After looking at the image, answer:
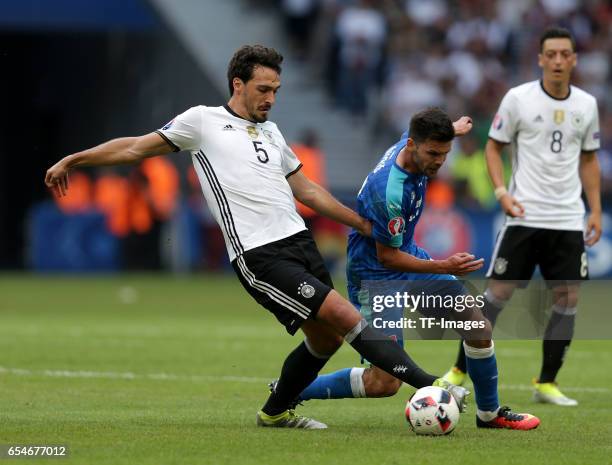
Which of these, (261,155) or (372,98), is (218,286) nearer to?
(372,98)

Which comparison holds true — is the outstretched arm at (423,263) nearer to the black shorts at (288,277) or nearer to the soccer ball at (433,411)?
→ the black shorts at (288,277)

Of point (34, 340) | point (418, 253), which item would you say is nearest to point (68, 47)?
point (34, 340)

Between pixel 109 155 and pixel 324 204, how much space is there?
51.1 inches

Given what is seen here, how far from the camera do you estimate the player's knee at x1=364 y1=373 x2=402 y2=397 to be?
8.48 meters

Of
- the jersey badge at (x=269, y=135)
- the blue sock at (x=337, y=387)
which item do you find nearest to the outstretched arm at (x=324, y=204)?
the jersey badge at (x=269, y=135)

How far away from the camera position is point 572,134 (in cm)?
1037

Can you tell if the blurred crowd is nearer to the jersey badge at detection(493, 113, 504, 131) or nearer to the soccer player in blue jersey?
the jersey badge at detection(493, 113, 504, 131)

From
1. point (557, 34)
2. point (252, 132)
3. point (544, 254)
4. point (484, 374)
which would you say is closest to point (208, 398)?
point (484, 374)

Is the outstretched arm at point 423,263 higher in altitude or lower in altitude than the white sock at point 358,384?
higher

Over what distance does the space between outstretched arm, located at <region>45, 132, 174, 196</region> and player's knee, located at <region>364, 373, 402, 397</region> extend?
6.04ft

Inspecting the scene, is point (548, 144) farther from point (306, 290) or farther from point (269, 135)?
point (306, 290)

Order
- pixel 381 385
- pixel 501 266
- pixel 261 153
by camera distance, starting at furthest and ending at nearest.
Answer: pixel 501 266 → pixel 381 385 → pixel 261 153

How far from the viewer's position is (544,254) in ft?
34.2

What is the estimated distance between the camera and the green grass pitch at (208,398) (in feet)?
23.9
